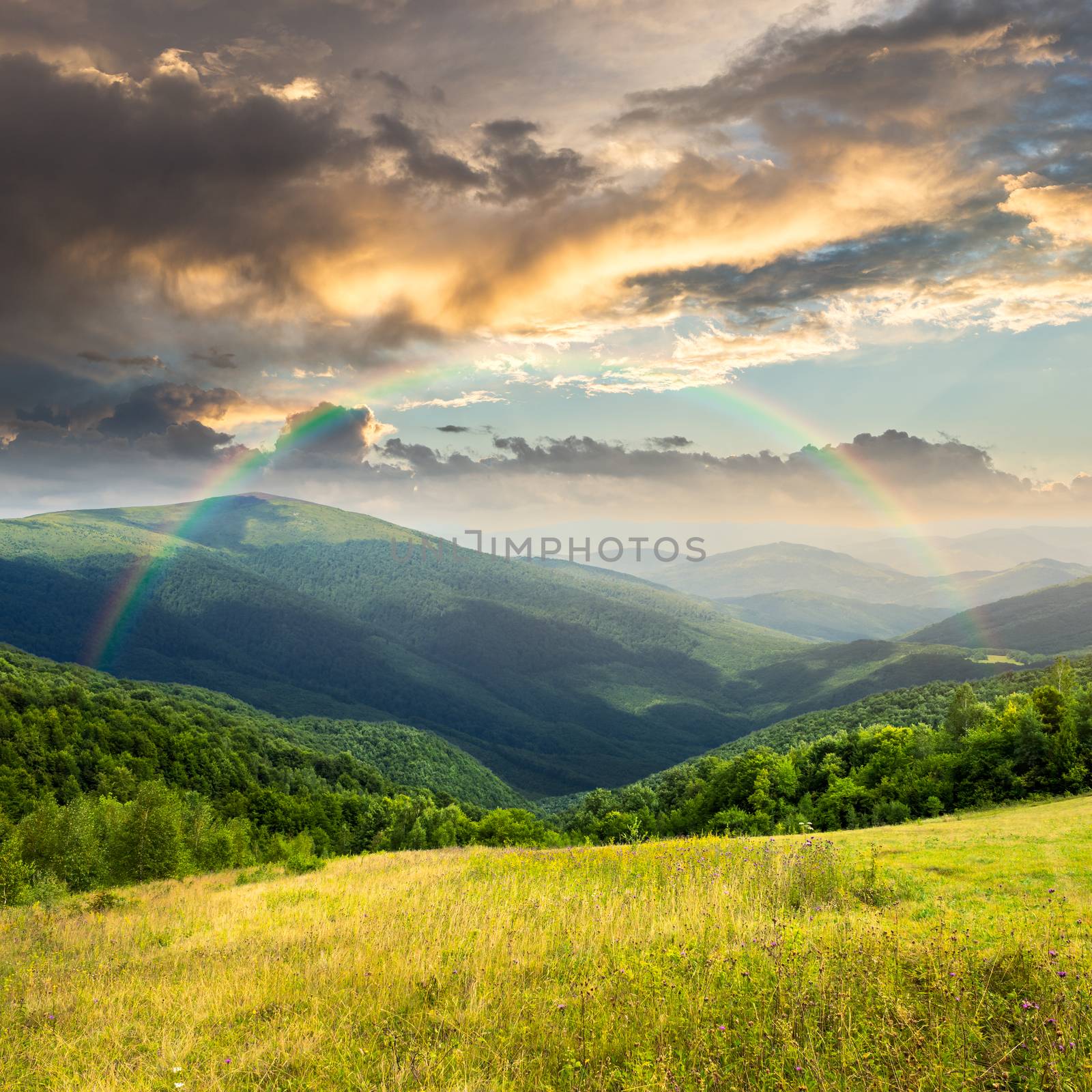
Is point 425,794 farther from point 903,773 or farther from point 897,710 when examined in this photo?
point 903,773

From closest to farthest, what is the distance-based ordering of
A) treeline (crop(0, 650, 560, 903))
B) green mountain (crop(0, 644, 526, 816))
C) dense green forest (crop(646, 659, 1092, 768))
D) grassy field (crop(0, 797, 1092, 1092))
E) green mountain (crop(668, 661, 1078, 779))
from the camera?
grassy field (crop(0, 797, 1092, 1092)), treeline (crop(0, 650, 560, 903)), dense green forest (crop(646, 659, 1092, 768)), green mountain (crop(668, 661, 1078, 779)), green mountain (crop(0, 644, 526, 816))

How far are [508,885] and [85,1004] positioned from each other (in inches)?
313

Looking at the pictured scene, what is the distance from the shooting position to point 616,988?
26.5ft

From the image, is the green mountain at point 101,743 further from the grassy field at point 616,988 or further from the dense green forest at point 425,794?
the grassy field at point 616,988

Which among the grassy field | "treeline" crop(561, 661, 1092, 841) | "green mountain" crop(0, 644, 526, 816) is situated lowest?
"green mountain" crop(0, 644, 526, 816)

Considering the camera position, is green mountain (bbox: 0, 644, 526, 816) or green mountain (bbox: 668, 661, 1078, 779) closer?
green mountain (bbox: 668, 661, 1078, 779)

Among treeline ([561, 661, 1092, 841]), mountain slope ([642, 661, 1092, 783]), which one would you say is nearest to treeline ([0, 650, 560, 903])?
treeline ([561, 661, 1092, 841])

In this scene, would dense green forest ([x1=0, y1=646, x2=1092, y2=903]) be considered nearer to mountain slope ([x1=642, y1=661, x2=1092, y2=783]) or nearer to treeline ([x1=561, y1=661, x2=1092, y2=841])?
treeline ([x1=561, y1=661, x2=1092, y2=841])

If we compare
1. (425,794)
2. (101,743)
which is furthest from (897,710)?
(101,743)

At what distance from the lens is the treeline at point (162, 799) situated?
3822 cm

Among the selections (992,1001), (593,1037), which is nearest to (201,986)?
(593,1037)

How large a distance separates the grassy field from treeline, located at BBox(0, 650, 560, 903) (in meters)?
23.5

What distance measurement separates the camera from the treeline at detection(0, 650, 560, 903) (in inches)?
1505

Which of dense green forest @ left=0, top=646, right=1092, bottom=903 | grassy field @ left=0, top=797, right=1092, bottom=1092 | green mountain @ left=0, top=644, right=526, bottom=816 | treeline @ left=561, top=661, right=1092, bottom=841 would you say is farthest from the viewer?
green mountain @ left=0, top=644, right=526, bottom=816
